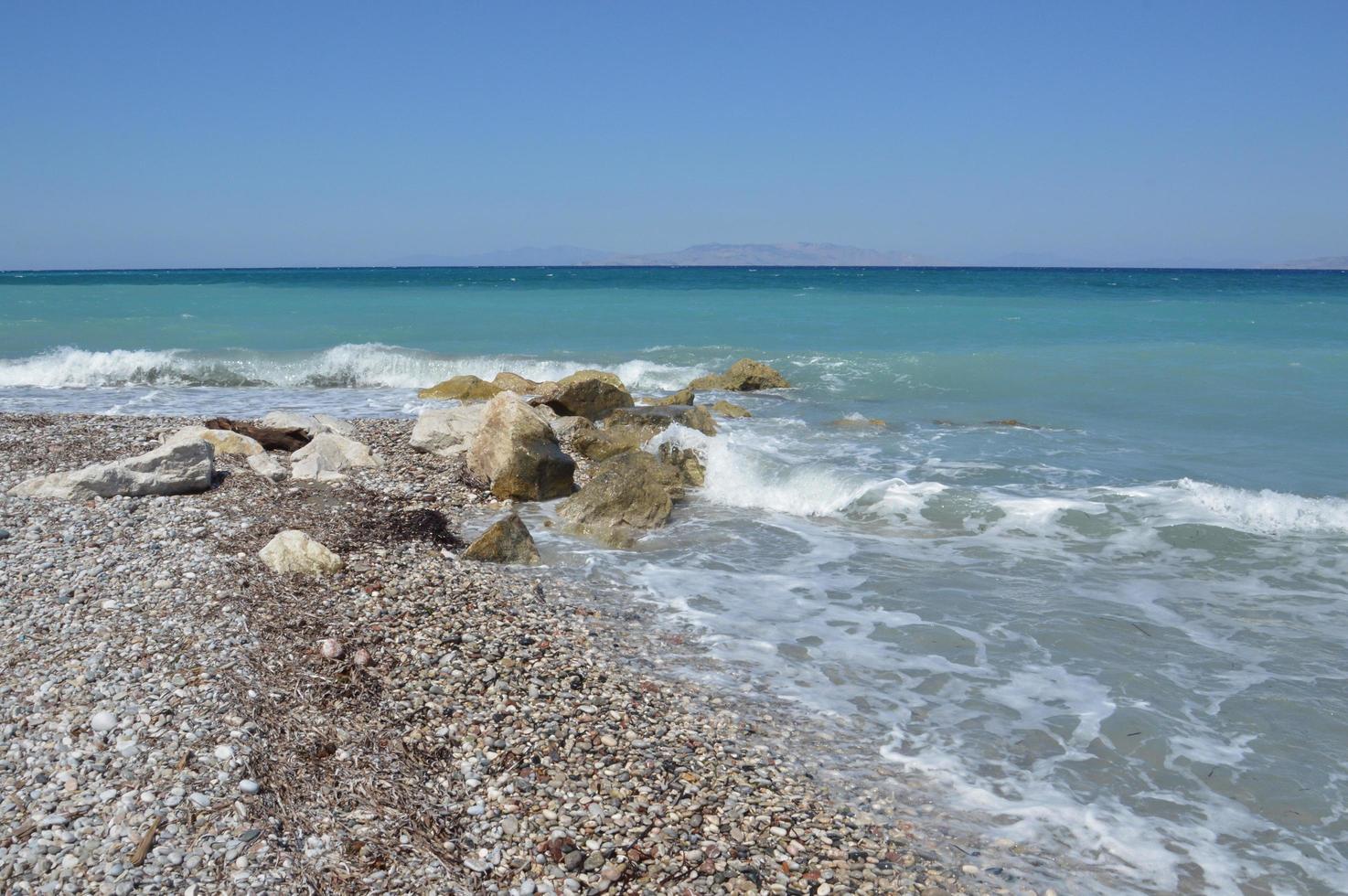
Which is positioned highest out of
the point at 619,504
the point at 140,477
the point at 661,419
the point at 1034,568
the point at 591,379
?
the point at 591,379

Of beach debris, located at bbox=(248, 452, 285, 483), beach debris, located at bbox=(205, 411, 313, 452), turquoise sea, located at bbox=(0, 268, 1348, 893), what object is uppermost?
beach debris, located at bbox=(205, 411, 313, 452)

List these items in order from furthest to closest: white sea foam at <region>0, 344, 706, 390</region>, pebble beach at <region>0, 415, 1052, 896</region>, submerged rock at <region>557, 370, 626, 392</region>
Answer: white sea foam at <region>0, 344, 706, 390</region> < submerged rock at <region>557, 370, 626, 392</region> < pebble beach at <region>0, 415, 1052, 896</region>

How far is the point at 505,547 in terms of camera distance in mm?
8211

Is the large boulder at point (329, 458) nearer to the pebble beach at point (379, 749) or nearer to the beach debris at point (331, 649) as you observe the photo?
the pebble beach at point (379, 749)

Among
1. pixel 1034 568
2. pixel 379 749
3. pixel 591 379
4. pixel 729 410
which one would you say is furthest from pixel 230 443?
pixel 1034 568

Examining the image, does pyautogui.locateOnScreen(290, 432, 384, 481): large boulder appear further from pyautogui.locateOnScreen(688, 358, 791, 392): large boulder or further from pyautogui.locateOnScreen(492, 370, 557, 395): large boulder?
pyautogui.locateOnScreen(688, 358, 791, 392): large boulder

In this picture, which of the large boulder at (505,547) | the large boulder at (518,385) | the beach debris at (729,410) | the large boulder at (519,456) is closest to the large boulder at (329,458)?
the large boulder at (519,456)

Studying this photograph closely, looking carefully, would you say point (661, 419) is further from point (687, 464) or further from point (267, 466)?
point (267, 466)

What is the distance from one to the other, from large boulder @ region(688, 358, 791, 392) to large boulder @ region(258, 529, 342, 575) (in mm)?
12810

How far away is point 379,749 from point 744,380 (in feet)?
51.0

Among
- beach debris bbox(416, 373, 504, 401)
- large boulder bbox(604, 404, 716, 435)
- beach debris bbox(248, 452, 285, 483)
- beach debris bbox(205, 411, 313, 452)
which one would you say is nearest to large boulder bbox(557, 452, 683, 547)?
large boulder bbox(604, 404, 716, 435)

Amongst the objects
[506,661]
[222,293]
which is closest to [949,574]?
[506,661]

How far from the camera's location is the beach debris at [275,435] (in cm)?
1193

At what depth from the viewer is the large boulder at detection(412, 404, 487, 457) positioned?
11.9 m
